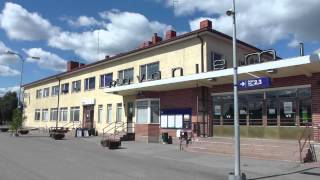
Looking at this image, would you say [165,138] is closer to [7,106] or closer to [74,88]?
[74,88]

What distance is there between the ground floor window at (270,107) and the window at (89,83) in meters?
17.4

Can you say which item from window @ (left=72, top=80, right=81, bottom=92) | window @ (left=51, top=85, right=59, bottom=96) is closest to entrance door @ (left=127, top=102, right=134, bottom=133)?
window @ (left=72, top=80, right=81, bottom=92)

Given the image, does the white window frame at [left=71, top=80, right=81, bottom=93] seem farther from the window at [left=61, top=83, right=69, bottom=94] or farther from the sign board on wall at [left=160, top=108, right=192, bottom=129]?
the sign board on wall at [left=160, top=108, right=192, bottom=129]

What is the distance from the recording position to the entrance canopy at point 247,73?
1680 cm

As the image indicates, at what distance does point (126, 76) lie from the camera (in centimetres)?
3222

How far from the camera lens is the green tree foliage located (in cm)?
9519

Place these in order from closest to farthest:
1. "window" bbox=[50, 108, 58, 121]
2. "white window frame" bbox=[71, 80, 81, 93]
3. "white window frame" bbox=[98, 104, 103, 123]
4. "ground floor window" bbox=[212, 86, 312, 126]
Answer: "ground floor window" bbox=[212, 86, 312, 126] → "white window frame" bbox=[98, 104, 103, 123] → "white window frame" bbox=[71, 80, 81, 93] → "window" bbox=[50, 108, 58, 121]

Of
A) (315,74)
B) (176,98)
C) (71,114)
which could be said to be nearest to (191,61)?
(176,98)

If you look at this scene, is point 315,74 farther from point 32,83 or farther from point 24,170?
point 32,83

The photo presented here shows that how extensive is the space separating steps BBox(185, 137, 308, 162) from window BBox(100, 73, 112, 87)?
14782 millimetres

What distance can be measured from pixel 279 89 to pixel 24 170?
1308 centimetres

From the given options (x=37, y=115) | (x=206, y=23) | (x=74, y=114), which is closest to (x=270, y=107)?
(x=206, y=23)

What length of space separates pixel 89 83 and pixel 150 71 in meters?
11.2

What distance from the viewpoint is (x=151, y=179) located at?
11891 mm
